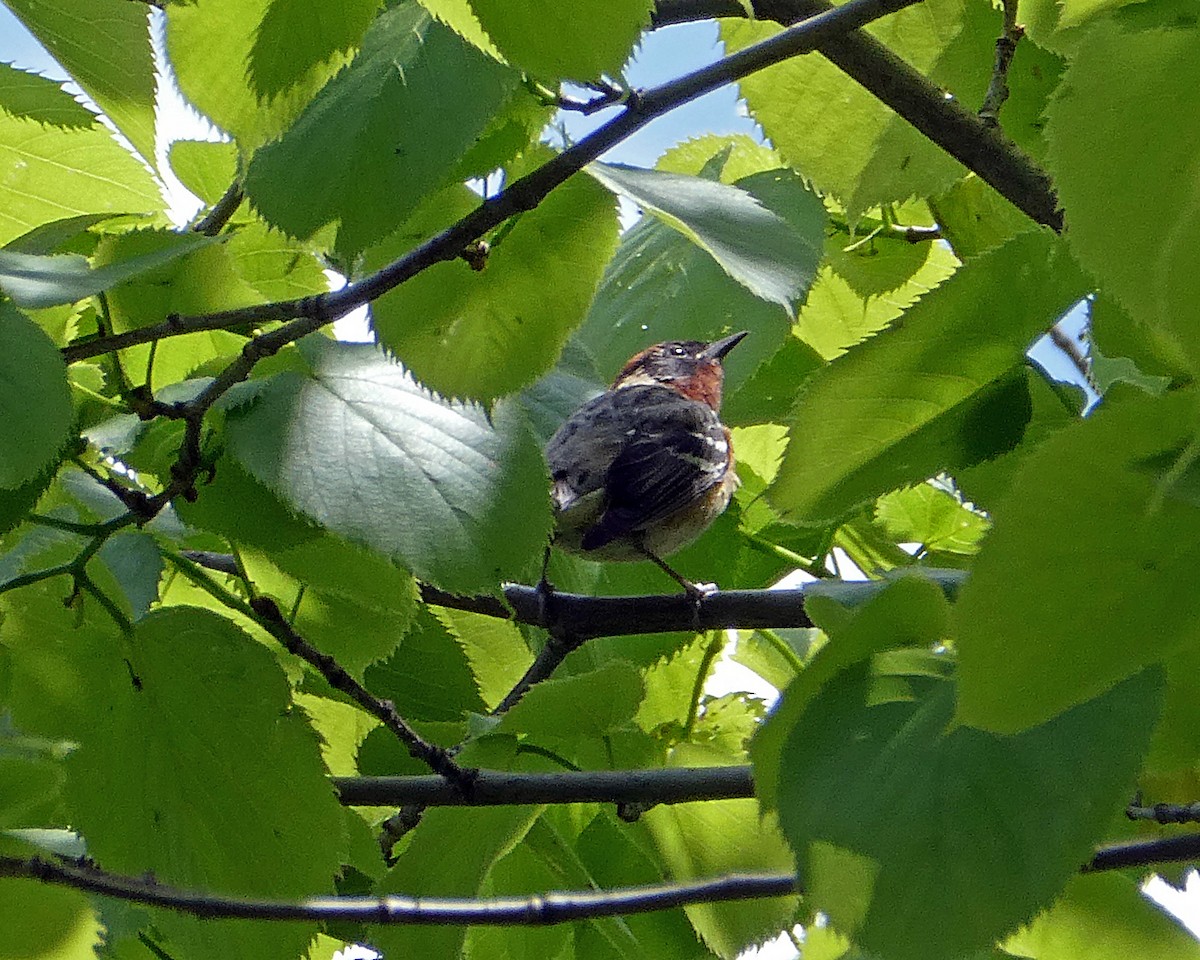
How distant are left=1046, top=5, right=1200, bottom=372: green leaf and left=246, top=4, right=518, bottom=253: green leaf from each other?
378mm

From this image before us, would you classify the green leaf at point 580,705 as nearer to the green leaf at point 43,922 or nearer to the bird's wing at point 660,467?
the green leaf at point 43,922

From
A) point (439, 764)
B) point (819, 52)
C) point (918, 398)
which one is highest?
point (819, 52)

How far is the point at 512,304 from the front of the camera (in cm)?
86

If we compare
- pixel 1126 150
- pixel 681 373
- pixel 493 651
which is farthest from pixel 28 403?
pixel 681 373

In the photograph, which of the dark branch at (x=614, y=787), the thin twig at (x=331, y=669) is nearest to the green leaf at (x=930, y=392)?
the dark branch at (x=614, y=787)

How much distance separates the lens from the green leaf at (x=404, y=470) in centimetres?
76

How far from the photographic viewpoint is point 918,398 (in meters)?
0.68

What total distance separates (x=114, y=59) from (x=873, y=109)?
63cm

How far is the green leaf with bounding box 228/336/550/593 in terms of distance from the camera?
2.50 feet

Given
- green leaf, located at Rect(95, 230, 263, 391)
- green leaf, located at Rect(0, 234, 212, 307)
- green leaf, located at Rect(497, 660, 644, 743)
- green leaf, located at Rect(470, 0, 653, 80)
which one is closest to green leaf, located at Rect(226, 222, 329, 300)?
green leaf, located at Rect(95, 230, 263, 391)

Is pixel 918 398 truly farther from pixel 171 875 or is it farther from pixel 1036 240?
pixel 171 875

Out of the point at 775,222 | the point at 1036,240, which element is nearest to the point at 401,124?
the point at 775,222

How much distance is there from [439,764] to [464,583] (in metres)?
0.24

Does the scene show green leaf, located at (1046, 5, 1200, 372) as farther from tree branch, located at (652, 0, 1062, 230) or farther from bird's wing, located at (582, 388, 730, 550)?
bird's wing, located at (582, 388, 730, 550)
